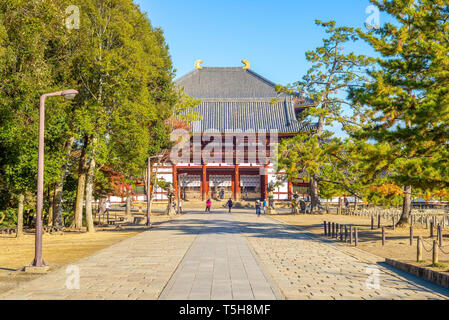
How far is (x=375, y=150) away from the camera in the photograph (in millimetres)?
13633

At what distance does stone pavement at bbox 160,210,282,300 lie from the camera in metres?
7.27

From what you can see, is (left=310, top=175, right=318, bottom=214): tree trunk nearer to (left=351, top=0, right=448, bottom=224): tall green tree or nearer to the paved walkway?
(left=351, top=0, right=448, bottom=224): tall green tree

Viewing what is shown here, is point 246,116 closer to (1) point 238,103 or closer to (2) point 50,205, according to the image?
(1) point 238,103

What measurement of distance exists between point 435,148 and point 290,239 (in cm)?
664

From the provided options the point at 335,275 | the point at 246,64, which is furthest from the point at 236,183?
the point at 335,275

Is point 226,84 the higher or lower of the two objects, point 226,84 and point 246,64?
the lower

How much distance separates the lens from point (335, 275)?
9.41 m

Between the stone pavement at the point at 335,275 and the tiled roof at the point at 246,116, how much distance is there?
3271cm

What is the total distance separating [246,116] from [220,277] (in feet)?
135

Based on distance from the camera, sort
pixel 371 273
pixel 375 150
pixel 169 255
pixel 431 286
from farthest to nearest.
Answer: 1. pixel 375 150
2. pixel 169 255
3. pixel 371 273
4. pixel 431 286

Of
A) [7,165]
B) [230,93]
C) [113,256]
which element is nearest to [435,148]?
[113,256]

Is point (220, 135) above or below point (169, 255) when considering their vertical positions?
above

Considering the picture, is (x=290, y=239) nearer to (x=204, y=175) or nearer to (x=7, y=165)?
(x=7, y=165)

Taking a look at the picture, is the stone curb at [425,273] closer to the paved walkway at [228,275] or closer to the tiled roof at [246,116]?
the paved walkway at [228,275]
